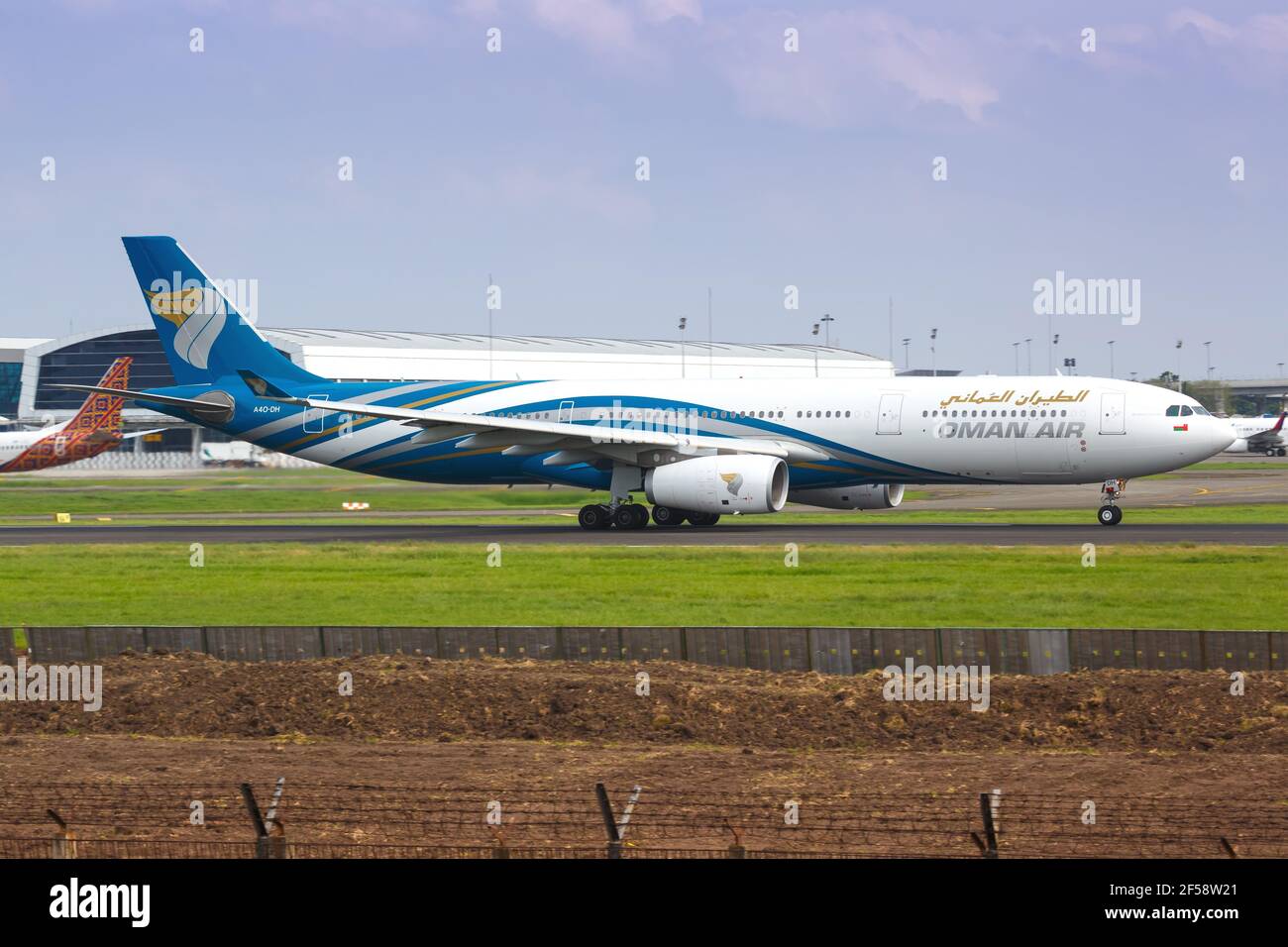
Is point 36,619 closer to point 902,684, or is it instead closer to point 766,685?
point 766,685

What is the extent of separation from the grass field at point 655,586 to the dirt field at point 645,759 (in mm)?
5024

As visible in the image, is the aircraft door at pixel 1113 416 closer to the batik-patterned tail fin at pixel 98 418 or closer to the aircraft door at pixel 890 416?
the aircraft door at pixel 890 416

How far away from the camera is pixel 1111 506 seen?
1686 inches

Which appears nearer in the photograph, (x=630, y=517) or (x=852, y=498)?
(x=630, y=517)

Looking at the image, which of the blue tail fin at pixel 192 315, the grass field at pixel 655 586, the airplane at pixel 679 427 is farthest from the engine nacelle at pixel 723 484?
the blue tail fin at pixel 192 315

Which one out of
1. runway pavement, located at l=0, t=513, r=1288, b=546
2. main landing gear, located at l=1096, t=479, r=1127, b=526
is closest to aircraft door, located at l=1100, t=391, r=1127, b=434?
main landing gear, located at l=1096, t=479, r=1127, b=526

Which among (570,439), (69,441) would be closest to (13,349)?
(69,441)

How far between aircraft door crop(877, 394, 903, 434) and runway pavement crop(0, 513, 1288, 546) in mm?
2938

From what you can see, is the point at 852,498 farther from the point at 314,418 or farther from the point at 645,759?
the point at 645,759

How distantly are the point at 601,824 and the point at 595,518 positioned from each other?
1276 inches

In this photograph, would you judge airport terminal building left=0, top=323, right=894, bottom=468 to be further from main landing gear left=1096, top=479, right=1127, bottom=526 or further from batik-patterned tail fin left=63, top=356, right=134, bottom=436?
main landing gear left=1096, top=479, right=1127, bottom=526

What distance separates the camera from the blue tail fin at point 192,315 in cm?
4891
